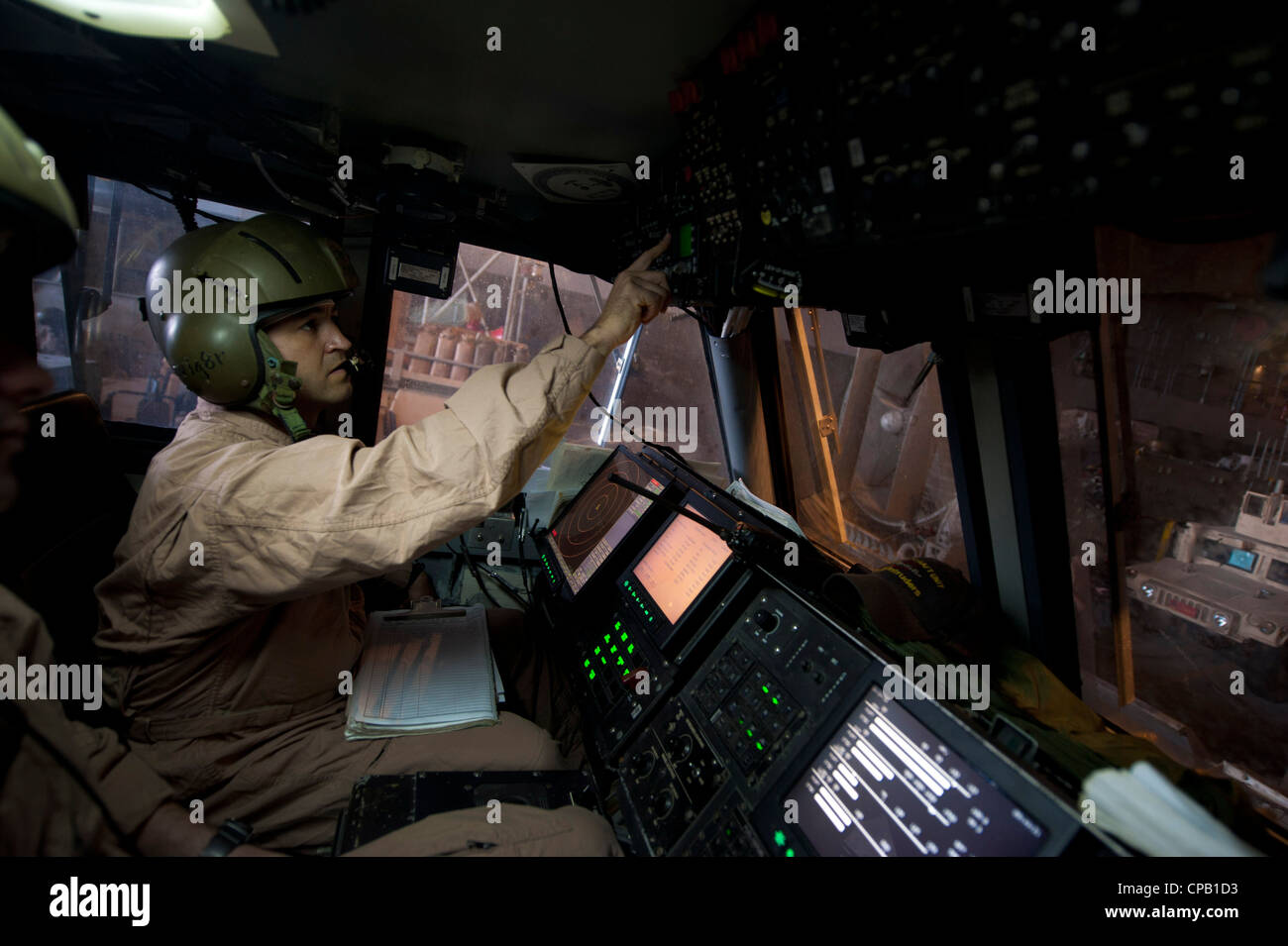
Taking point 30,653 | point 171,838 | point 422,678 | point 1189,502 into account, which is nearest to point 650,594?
point 422,678

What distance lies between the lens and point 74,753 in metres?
0.80

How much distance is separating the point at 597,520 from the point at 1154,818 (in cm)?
161

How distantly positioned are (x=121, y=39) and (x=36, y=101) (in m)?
0.72

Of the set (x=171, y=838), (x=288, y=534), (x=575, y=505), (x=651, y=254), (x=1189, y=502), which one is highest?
(x=651, y=254)

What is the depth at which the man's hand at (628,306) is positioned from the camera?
1.24 m

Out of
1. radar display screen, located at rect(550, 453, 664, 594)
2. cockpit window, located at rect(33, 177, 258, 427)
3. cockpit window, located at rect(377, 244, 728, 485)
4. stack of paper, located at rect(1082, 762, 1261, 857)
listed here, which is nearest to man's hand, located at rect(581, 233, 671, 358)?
radar display screen, located at rect(550, 453, 664, 594)

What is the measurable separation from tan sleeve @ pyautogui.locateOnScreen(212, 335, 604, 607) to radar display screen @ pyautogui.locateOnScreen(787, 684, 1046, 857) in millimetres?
725

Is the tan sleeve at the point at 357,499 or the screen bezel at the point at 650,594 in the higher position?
the tan sleeve at the point at 357,499

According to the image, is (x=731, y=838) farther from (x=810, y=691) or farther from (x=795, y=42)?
(x=795, y=42)

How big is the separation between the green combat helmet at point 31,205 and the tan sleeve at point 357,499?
41 centimetres

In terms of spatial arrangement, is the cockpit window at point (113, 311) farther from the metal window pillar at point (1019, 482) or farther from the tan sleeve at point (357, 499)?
the metal window pillar at point (1019, 482)

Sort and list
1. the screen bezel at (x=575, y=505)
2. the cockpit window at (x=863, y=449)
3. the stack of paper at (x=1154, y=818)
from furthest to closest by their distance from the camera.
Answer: the cockpit window at (x=863, y=449) < the screen bezel at (x=575, y=505) < the stack of paper at (x=1154, y=818)

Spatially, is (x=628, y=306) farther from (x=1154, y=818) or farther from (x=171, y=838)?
(x=171, y=838)

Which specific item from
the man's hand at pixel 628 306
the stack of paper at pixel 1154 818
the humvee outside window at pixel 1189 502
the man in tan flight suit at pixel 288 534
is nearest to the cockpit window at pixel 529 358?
the man in tan flight suit at pixel 288 534
